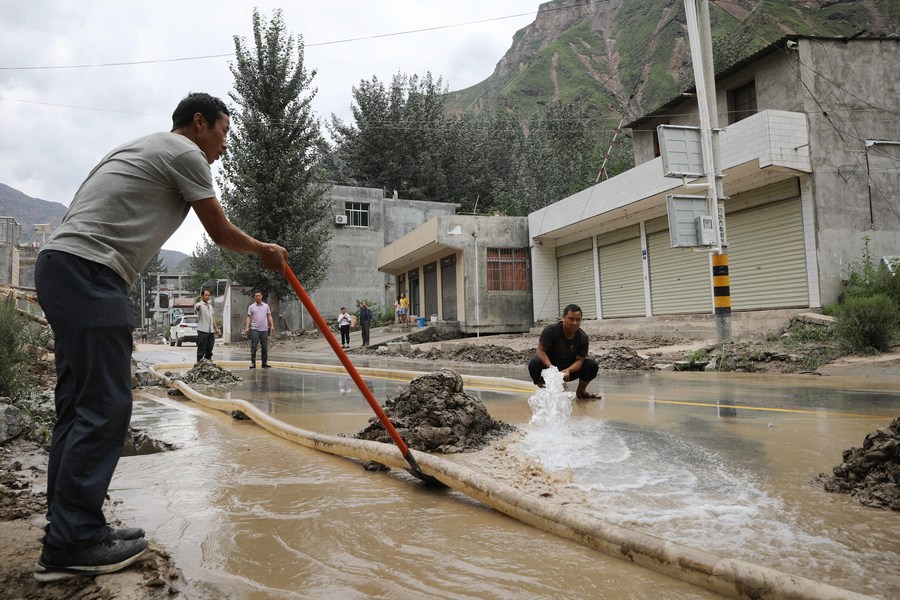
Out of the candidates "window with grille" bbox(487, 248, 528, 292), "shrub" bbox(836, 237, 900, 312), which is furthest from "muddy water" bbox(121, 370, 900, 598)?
"window with grille" bbox(487, 248, 528, 292)

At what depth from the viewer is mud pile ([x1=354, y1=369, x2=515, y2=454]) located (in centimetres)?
435

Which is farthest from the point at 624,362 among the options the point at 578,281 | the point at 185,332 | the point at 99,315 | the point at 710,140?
the point at 185,332

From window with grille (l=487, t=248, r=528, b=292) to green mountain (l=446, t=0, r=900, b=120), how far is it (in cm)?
3809

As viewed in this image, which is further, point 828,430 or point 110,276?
point 828,430

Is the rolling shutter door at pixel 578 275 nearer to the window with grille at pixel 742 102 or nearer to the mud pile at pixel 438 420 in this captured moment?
the window with grille at pixel 742 102

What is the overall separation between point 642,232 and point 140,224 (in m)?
19.1

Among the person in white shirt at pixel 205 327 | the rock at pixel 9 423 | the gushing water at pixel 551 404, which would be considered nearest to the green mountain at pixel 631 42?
the person in white shirt at pixel 205 327

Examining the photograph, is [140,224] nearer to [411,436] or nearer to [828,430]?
[411,436]

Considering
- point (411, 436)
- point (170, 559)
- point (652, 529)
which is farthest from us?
point (411, 436)

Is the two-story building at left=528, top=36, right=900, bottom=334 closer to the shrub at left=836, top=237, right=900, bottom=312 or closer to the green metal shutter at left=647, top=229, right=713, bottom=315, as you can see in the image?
the green metal shutter at left=647, top=229, right=713, bottom=315

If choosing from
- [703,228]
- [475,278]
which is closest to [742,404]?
[703,228]

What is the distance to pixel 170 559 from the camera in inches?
92.7

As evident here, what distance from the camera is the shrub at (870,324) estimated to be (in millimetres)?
10195

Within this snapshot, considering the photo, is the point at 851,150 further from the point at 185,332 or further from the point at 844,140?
the point at 185,332
